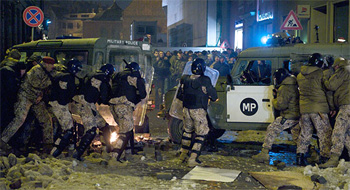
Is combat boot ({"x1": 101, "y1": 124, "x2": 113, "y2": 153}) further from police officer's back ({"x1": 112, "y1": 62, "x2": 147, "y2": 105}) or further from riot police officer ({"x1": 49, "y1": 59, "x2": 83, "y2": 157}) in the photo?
police officer's back ({"x1": 112, "y1": 62, "x2": 147, "y2": 105})

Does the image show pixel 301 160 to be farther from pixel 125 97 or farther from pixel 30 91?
pixel 30 91

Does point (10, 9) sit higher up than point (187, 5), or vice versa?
point (187, 5)

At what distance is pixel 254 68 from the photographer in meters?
9.47

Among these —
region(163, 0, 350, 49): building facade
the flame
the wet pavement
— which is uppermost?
region(163, 0, 350, 49): building facade

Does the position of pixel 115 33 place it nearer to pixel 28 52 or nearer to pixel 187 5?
pixel 187 5

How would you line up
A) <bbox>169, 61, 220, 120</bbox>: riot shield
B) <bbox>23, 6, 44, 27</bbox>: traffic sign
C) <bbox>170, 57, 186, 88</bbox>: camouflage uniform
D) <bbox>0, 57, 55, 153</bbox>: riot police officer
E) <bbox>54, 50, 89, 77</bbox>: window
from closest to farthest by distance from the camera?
<bbox>0, 57, 55, 153</bbox>: riot police officer < <bbox>169, 61, 220, 120</bbox>: riot shield < <bbox>54, 50, 89, 77</bbox>: window < <bbox>23, 6, 44, 27</bbox>: traffic sign < <bbox>170, 57, 186, 88</bbox>: camouflage uniform

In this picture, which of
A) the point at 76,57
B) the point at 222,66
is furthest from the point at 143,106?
the point at 222,66

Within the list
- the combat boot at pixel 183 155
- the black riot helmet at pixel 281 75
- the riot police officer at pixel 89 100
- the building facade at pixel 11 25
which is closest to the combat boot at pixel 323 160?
the black riot helmet at pixel 281 75

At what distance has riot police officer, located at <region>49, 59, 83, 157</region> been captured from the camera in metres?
8.12

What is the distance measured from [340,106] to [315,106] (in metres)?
0.40

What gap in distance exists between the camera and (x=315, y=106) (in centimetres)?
786

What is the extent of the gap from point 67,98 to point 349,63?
489cm

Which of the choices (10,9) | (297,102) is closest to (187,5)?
(10,9)

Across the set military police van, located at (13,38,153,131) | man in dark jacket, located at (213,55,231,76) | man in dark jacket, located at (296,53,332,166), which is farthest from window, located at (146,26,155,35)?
man in dark jacket, located at (296,53,332,166)
